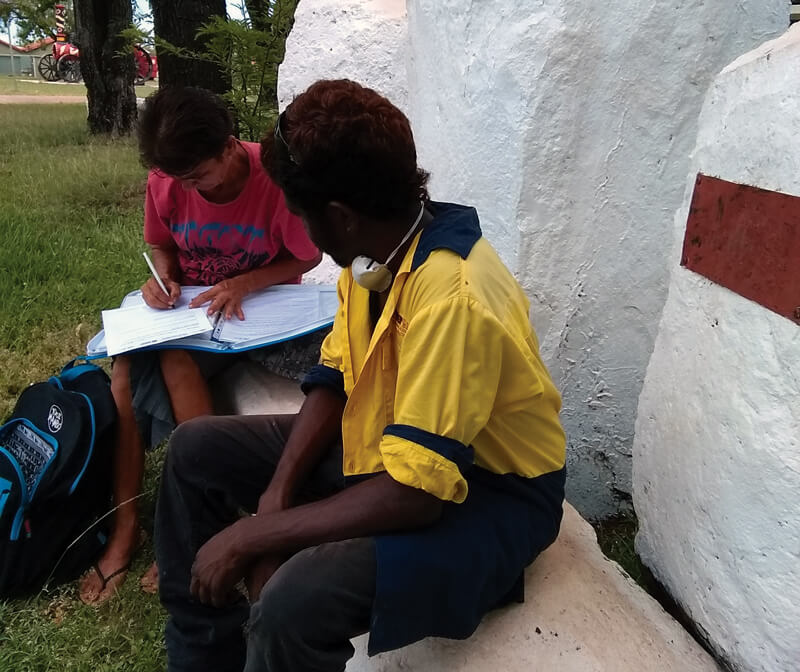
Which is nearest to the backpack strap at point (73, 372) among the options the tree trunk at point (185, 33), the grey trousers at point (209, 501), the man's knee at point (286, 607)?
the grey trousers at point (209, 501)

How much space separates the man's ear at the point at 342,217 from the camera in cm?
151

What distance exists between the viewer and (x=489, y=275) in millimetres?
1474

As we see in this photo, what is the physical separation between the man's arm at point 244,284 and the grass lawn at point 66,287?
0.76m

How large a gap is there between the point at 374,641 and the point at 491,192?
1.29 meters

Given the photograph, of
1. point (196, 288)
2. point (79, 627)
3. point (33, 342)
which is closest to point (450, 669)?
point (79, 627)

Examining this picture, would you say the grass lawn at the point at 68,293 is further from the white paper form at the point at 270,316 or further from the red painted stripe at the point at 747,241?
the red painted stripe at the point at 747,241

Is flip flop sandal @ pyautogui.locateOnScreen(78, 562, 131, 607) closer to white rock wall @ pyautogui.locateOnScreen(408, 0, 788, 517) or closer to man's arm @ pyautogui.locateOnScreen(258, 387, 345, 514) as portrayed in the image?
man's arm @ pyautogui.locateOnScreen(258, 387, 345, 514)

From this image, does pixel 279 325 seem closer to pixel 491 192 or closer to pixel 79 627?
pixel 491 192

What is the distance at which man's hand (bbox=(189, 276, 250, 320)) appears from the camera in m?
2.53

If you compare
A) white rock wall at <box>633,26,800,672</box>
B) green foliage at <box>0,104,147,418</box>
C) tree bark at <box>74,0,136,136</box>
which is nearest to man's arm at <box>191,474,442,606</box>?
white rock wall at <box>633,26,800,672</box>

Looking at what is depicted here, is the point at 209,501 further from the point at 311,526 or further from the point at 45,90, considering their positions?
the point at 45,90

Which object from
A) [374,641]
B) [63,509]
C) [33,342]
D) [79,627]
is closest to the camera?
[374,641]

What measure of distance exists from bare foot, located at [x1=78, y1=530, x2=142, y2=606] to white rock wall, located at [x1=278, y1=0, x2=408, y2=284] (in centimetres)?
140

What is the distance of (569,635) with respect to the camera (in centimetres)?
153
